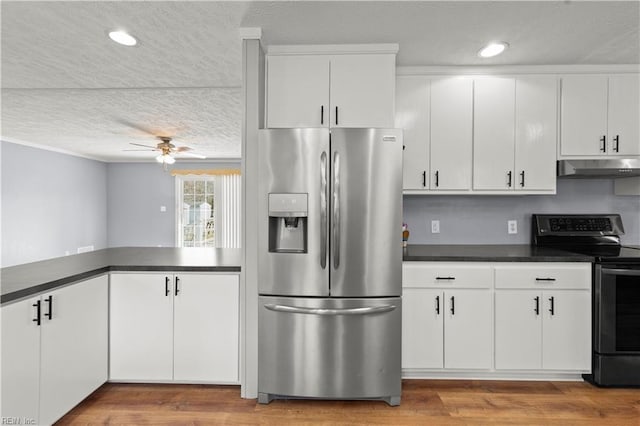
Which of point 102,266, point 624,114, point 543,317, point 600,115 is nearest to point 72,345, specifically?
point 102,266

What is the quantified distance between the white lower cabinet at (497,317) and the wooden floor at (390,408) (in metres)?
0.17

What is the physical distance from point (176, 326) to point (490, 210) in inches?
104

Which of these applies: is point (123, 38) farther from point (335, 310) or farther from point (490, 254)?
point (490, 254)

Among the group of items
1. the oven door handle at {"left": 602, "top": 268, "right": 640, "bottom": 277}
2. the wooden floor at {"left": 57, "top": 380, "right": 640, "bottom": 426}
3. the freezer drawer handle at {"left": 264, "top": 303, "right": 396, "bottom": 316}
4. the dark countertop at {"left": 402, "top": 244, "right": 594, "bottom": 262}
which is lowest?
the wooden floor at {"left": 57, "top": 380, "right": 640, "bottom": 426}

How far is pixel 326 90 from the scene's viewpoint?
2.52 metres

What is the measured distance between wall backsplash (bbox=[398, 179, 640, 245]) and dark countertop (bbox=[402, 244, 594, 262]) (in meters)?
0.23

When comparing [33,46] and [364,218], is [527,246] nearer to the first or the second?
[364,218]

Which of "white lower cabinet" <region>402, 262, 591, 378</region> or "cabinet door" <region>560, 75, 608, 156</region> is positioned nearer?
"white lower cabinet" <region>402, 262, 591, 378</region>

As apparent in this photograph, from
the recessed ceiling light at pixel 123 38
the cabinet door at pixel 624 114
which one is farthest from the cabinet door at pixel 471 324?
the recessed ceiling light at pixel 123 38

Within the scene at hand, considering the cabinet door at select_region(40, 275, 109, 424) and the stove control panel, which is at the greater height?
the stove control panel

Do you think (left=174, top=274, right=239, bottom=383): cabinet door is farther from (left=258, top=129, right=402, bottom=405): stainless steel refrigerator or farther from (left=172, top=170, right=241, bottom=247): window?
(left=172, top=170, right=241, bottom=247): window

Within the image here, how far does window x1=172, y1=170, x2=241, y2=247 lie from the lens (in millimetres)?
8203

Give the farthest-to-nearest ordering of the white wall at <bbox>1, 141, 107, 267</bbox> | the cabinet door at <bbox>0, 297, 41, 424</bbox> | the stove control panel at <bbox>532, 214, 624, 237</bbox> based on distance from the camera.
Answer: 1. the white wall at <bbox>1, 141, 107, 267</bbox>
2. the stove control panel at <bbox>532, 214, 624, 237</bbox>
3. the cabinet door at <bbox>0, 297, 41, 424</bbox>

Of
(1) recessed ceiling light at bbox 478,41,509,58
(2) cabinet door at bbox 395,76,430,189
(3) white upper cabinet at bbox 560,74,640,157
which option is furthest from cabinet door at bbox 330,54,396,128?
(3) white upper cabinet at bbox 560,74,640,157
